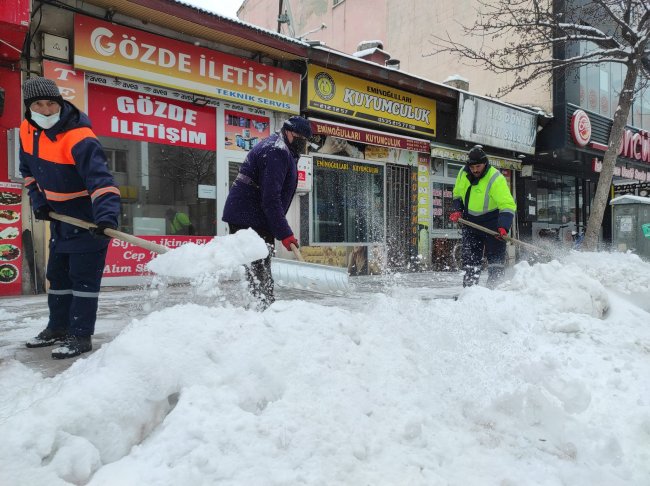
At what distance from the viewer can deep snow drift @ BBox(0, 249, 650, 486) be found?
144 centimetres

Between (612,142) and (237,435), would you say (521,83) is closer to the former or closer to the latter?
(612,142)

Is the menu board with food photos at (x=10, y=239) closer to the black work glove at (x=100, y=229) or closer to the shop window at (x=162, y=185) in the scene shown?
the shop window at (x=162, y=185)

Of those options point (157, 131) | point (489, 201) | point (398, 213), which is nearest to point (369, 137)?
point (398, 213)

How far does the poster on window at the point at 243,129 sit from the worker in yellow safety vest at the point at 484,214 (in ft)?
12.2

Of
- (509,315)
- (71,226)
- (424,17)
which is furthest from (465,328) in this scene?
(424,17)

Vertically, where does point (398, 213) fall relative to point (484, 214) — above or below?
above

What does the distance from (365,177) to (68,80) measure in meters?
5.39

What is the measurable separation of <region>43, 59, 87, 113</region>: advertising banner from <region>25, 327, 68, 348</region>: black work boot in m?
3.73

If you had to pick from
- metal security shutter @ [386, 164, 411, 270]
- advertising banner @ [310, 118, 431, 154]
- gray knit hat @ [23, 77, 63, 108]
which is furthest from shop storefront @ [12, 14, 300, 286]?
gray knit hat @ [23, 77, 63, 108]

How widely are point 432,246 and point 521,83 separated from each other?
4.10 metres

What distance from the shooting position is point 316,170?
8445 millimetres

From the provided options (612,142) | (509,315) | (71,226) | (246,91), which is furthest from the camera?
(612,142)

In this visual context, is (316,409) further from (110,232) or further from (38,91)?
(38,91)

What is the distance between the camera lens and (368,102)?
892 centimetres
